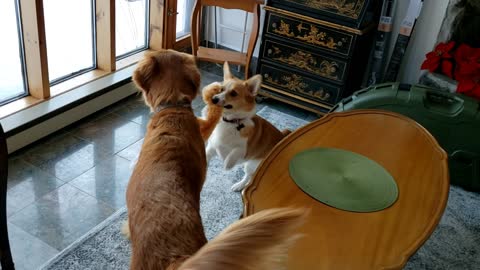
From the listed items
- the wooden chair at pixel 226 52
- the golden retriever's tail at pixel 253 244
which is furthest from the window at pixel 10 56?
the golden retriever's tail at pixel 253 244

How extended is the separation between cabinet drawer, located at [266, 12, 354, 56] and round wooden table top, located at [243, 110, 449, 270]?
964 millimetres

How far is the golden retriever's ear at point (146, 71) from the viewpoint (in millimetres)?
1610

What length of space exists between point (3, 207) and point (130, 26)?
2.18 meters

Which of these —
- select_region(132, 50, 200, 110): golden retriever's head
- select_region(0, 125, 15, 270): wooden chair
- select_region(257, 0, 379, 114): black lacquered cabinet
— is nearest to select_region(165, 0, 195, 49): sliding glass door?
select_region(257, 0, 379, 114): black lacquered cabinet

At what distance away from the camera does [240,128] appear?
2074 millimetres

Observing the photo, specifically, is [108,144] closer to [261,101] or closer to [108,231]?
[108,231]

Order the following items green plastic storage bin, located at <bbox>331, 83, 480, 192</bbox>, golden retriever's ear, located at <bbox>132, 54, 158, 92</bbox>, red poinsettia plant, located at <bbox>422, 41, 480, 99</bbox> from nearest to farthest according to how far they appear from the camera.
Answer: golden retriever's ear, located at <bbox>132, 54, 158, 92</bbox>
green plastic storage bin, located at <bbox>331, 83, 480, 192</bbox>
red poinsettia plant, located at <bbox>422, 41, 480, 99</bbox>

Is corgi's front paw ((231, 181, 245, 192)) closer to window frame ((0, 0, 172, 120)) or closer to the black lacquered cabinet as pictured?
the black lacquered cabinet

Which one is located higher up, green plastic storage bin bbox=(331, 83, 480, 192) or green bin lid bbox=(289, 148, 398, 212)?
green bin lid bbox=(289, 148, 398, 212)

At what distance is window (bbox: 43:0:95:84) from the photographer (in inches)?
105

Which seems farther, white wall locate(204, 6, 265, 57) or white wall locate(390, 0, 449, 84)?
white wall locate(204, 6, 265, 57)

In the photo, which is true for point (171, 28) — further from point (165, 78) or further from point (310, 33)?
point (165, 78)

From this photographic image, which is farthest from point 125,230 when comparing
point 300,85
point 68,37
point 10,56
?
point 300,85

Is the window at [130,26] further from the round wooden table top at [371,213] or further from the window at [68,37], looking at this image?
the round wooden table top at [371,213]
